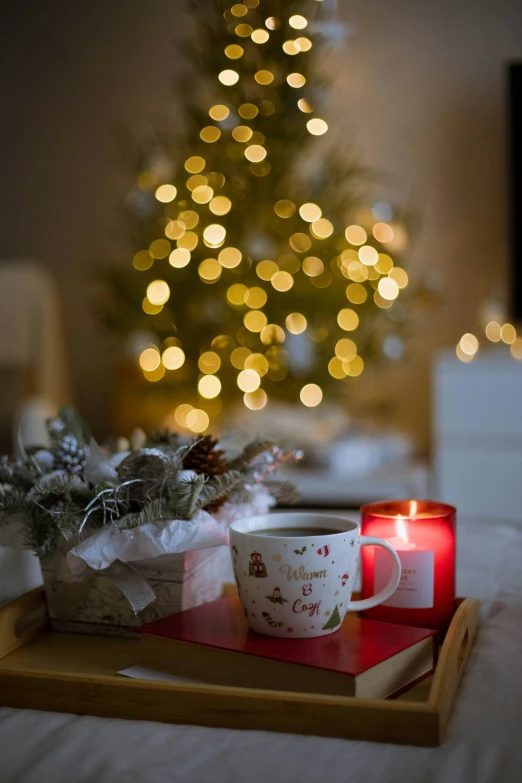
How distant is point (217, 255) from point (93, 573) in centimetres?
169

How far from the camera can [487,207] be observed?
2.59 meters

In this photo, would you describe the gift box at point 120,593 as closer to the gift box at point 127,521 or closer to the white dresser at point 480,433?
the gift box at point 127,521

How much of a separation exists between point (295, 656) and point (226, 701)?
0.15 feet

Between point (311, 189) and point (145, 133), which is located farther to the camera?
point (145, 133)

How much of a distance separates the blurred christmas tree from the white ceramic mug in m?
1.66

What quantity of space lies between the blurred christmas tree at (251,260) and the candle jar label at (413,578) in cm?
162

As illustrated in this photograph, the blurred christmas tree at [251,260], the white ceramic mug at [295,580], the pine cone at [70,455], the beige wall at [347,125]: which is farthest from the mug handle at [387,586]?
the beige wall at [347,125]

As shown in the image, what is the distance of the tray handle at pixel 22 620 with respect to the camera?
511 mm

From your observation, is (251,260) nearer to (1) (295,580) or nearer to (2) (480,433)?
(2) (480,433)

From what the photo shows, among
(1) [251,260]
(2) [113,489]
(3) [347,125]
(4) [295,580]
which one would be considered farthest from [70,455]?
(3) [347,125]

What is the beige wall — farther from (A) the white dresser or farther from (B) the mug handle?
(B) the mug handle

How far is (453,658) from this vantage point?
1.45ft

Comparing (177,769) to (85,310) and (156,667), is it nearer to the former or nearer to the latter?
(156,667)

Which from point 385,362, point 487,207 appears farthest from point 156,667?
point 487,207
